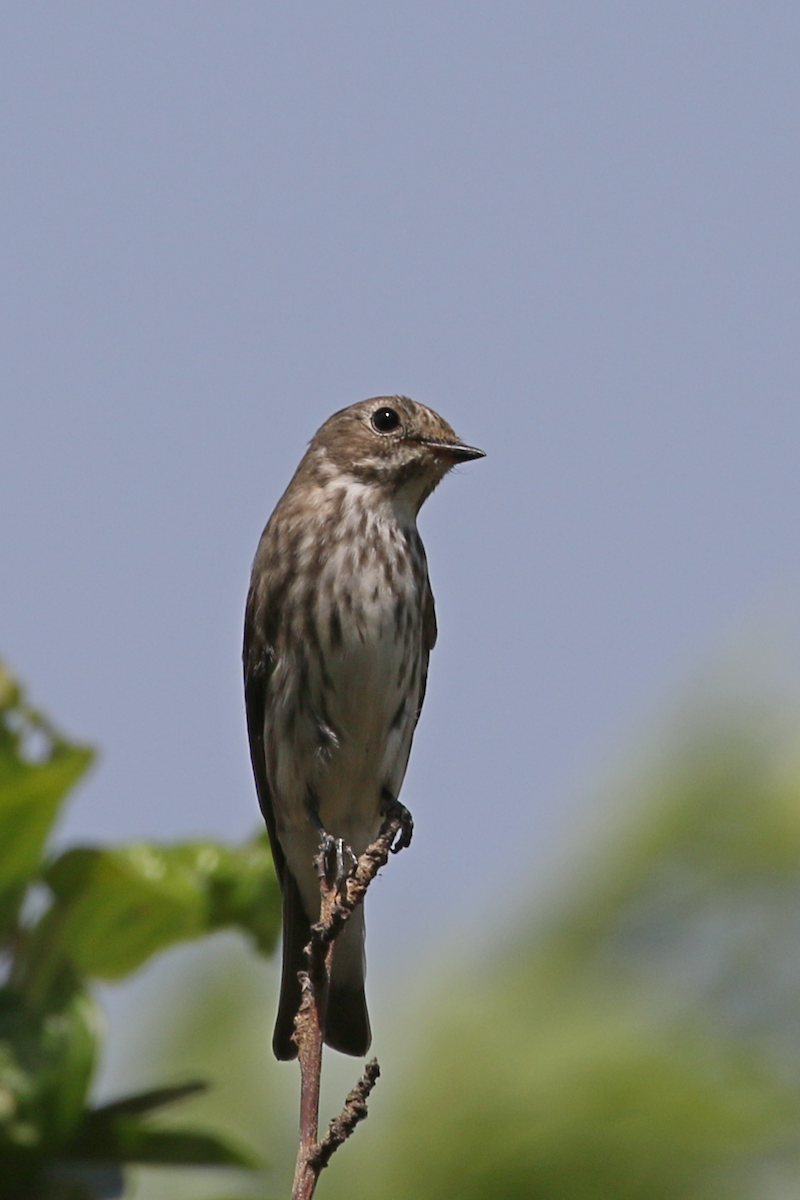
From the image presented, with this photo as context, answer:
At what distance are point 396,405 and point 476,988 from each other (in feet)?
9.86

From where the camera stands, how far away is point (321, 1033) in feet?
11.3

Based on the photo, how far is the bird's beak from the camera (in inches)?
225

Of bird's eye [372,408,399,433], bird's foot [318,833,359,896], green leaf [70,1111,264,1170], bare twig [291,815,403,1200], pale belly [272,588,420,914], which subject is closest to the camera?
bare twig [291,815,403,1200]

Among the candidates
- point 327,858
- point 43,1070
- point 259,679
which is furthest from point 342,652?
point 43,1070

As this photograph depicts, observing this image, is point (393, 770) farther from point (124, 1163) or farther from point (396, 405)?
point (124, 1163)

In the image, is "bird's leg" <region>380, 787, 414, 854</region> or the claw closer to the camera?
the claw

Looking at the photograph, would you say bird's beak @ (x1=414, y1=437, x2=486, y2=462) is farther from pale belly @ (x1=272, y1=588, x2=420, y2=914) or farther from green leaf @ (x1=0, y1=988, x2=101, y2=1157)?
green leaf @ (x1=0, y1=988, x2=101, y2=1157)

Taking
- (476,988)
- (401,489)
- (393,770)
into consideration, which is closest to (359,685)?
(393,770)

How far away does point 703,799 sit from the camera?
8305mm

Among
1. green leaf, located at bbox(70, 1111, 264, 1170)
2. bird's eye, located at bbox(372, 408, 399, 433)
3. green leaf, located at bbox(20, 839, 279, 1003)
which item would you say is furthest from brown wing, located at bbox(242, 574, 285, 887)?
green leaf, located at bbox(70, 1111, 264, 1170)

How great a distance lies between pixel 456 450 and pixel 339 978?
5.66 ft

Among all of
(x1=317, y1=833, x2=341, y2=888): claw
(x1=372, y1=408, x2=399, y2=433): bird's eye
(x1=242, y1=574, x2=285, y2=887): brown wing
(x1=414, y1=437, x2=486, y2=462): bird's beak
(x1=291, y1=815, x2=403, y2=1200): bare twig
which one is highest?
(x1=372, y1=408, x2=399, y2=433): bird's eye

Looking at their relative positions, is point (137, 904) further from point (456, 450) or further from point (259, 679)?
point (456, 450)

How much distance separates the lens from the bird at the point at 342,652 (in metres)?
5.49
